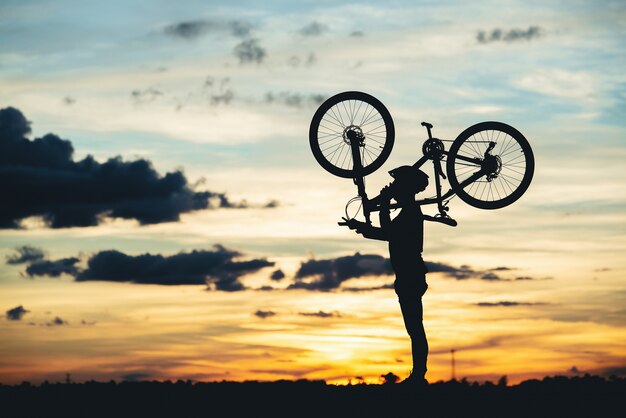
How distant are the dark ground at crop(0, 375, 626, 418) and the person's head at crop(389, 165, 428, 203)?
3.96 metres

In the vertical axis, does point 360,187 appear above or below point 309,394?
above

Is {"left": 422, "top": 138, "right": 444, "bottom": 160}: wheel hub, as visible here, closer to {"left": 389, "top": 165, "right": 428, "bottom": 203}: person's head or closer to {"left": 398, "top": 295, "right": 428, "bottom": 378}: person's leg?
{"left": 389, "top": 165, "right": 428, "bottom": 203}: person's head

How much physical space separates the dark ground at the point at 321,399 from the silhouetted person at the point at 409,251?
0.91 meters

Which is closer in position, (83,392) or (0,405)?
(0,405)

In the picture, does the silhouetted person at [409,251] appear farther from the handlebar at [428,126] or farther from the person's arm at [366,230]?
the handlebar at [428,126]

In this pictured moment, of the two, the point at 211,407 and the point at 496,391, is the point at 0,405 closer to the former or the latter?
the point at 211,407

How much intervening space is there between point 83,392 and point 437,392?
26.0ft

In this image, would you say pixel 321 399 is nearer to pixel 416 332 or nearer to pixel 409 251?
pixel 416 332

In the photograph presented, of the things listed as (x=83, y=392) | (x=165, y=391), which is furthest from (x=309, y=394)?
→ (x=83, y=392)

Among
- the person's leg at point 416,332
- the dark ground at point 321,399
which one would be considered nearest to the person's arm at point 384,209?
the person's leg at point 416,332

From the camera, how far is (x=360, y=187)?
744 inches

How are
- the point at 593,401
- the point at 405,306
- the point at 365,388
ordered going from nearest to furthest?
the point at 593,401
the point at 405,306
the point at 365,388

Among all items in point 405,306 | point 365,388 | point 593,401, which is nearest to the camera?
point 593,401

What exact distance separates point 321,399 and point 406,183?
4.80 meters
